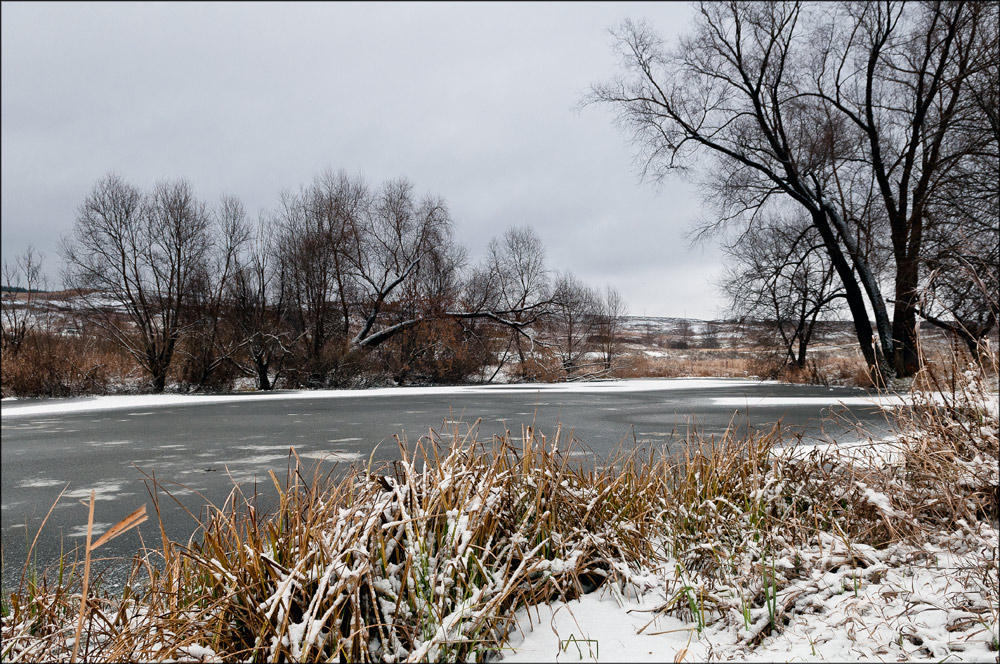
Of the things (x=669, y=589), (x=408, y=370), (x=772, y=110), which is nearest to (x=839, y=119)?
(x=772, y=110)

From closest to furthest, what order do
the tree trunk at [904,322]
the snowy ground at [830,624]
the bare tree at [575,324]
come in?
the snowy ground at [830,624] → the tree trunk at [904,322] → the bare tree at [575,324]

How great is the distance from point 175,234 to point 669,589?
14.5 meters

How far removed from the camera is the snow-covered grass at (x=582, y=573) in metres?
1.55

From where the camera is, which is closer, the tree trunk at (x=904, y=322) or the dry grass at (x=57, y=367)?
the dry grass at (x=57, y=367)

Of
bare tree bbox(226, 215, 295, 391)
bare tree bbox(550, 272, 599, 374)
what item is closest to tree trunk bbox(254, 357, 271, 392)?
bare tree bbox(226, 215, 295, 391)

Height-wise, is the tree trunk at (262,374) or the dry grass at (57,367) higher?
the dry grass at (57,367)

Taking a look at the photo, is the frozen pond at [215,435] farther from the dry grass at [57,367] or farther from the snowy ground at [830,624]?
the snowy ground at [830,624]

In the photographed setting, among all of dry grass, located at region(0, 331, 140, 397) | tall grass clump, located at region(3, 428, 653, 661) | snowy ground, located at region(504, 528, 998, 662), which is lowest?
snowy ground, located at region(504, 528, 998, 662)

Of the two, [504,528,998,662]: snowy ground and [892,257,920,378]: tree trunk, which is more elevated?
[892,257,920,378]: tree trunk

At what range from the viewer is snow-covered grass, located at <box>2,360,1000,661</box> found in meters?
1.55

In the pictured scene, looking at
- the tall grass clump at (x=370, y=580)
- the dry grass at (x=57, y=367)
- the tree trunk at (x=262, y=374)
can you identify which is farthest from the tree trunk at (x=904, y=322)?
the tree trunk at (x=262, y=374)

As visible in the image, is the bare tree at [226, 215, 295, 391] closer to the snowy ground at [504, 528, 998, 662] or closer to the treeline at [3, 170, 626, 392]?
the treeline at [3, 170, 626, 392]

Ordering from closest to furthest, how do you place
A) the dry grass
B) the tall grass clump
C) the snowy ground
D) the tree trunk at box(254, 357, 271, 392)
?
the tall grass clump
the snowy ground
the dry grass
the tree trunk at box(254, 357, 271, 392)

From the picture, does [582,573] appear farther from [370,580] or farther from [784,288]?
[784,288]
